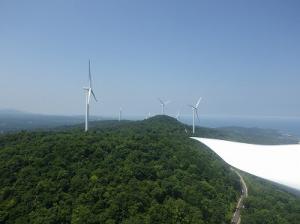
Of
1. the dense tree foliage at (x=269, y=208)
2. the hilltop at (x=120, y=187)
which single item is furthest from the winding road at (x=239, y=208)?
the dense tree foliage at (x=269, y=208)

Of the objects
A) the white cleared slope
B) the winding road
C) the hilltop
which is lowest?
the winding road

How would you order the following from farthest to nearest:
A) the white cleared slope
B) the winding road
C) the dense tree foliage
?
the winding road → the dense tree foliage → the white cleared slope

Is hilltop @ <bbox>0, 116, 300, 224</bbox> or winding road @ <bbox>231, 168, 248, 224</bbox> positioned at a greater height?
hilltop @ <bbox>0, 116, 300, 224</bbox>

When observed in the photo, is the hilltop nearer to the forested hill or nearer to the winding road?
the forested hill

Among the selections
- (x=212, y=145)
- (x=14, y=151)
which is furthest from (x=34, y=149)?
(x=212, y=145)

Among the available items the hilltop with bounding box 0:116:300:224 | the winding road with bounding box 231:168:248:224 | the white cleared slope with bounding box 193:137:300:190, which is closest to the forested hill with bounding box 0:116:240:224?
the hilltop with bounding box 0:116:300:224

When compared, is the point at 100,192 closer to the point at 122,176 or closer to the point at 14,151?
the point at 122,176
